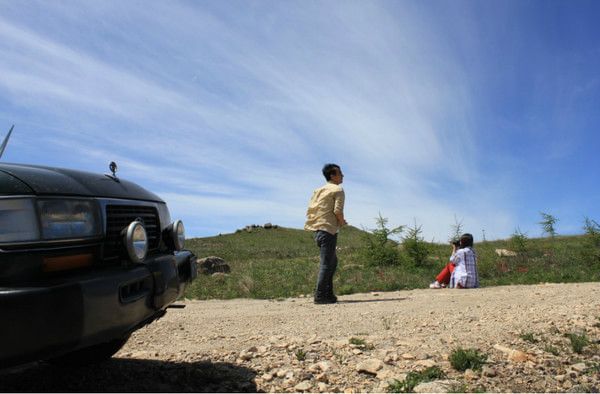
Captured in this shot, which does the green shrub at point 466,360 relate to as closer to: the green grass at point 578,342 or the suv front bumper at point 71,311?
the green grass at point 578,342

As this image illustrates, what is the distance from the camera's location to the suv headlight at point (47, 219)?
2.15 meters

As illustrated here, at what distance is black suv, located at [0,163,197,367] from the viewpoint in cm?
204

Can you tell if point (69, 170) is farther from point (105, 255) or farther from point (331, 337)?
point (331, 337)

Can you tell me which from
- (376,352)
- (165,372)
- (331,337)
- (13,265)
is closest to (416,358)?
(376,352)

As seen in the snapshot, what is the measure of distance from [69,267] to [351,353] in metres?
2.34

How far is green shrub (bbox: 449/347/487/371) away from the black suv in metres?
2.09

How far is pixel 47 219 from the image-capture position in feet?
7.50

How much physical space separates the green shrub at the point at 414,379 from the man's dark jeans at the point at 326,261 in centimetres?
363

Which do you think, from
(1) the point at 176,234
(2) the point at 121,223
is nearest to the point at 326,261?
(1) the point at 176,234

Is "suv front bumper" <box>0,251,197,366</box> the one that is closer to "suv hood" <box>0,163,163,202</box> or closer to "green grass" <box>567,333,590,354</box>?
"suv hood" <box>0,163,163,202</box>

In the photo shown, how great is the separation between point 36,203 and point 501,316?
4624 mm

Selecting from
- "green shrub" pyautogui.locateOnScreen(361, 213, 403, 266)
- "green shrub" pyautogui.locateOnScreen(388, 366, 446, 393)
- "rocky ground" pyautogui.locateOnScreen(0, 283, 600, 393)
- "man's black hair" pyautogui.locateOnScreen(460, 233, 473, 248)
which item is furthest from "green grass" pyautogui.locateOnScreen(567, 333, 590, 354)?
"green shrub" pyautogui.locateOnScreen(361, 213, 403, 266)

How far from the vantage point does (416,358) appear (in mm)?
3605

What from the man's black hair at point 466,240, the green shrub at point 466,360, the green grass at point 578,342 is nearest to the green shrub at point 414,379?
the green shrub at point 466,360
